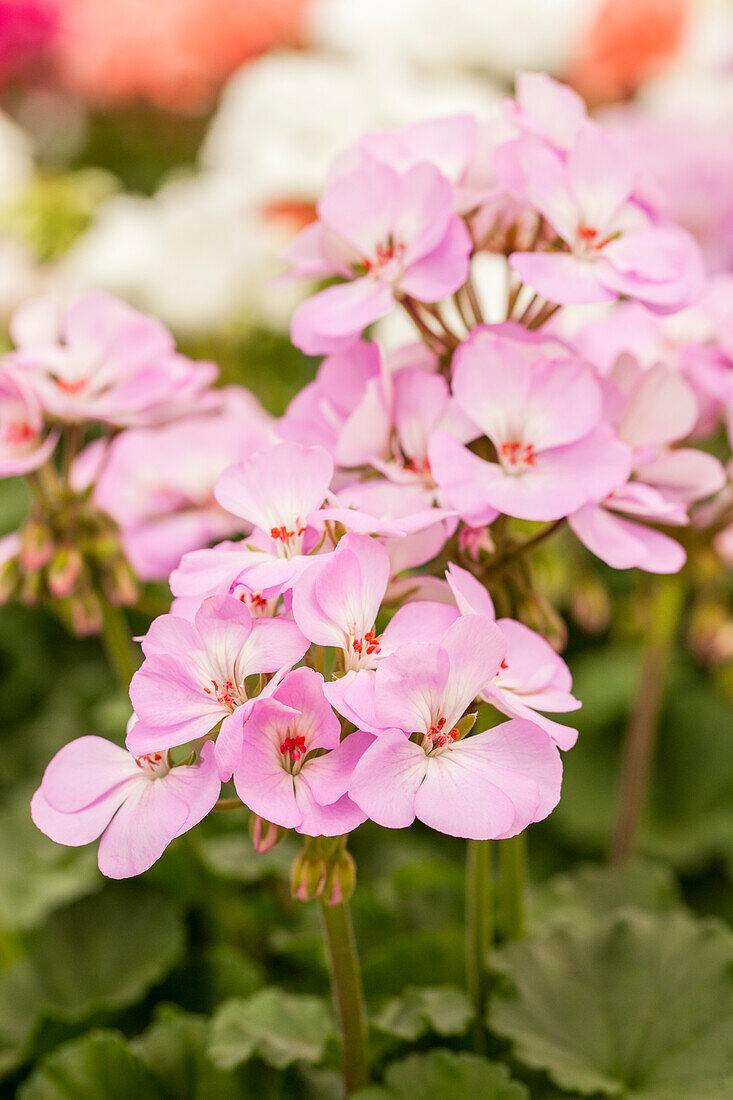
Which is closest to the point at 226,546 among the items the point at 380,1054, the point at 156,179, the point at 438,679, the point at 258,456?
the point at 258,456

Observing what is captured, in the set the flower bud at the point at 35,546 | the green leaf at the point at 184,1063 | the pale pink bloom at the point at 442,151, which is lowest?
the green leaf at the point at 184,1063

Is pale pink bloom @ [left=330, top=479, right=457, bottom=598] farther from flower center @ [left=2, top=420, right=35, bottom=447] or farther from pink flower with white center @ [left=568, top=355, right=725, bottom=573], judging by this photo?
flower center @ [left=2, top=420, right=35, bottom=447]

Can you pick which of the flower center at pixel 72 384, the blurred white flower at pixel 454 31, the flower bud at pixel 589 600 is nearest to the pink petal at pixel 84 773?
the flower center at pixel 72 384

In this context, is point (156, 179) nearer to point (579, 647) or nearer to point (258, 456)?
point (579, 647)

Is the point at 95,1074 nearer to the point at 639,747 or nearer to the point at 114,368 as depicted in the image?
the point at 114,368

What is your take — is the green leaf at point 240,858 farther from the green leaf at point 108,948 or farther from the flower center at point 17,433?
the flower center at point 17,433

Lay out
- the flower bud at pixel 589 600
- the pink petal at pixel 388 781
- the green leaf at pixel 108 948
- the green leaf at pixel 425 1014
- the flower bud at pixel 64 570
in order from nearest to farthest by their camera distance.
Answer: the pink petal at pixel 388 781 < the green leaf at pixel 425 1014 < the flower bud at pixel 64 570 < the green leaf at pixel 108 948 < the flower bud at pixel 589 600

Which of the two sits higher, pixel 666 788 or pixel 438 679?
pixel 438 679
